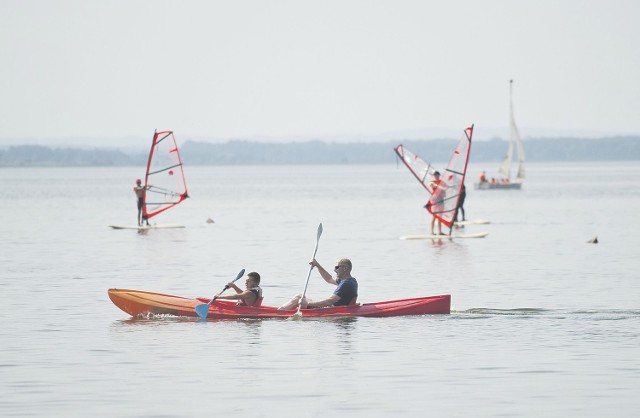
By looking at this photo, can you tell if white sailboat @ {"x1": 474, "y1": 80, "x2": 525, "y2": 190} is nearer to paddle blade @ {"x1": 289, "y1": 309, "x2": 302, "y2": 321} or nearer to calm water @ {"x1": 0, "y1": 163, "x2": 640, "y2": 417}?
calm water @ {"x1": 0, "y1": 163, "x2": 640, "y2": 417}

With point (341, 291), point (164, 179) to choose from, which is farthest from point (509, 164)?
point (341, 291)

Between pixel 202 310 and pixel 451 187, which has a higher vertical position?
pixel 451 187

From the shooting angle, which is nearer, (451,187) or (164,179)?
(451,187)

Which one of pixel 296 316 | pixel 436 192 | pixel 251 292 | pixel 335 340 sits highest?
pixel 436 192

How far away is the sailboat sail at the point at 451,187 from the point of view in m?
46.4

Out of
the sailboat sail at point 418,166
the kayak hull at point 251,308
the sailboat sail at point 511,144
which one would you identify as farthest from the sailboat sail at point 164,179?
the sailboat sail at point 511,144

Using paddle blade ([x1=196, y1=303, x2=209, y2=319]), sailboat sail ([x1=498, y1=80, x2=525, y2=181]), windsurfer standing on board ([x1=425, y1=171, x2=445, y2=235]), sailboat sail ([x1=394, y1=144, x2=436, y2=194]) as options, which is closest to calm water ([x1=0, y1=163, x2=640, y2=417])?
paddle blade ([x1=196, y1=303, x2=209, y2=319])

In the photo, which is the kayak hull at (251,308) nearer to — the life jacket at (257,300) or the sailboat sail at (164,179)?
the life jacket at (257,300)

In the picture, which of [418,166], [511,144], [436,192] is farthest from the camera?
[511,144]

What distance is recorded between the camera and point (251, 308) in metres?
23.4

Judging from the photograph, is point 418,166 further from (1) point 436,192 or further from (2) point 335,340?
(2) point 335,340

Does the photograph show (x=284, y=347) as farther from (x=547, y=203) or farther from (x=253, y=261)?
(x=547, y=203)

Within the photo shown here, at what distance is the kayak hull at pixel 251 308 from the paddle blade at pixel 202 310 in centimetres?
11

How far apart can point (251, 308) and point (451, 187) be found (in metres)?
24.3
